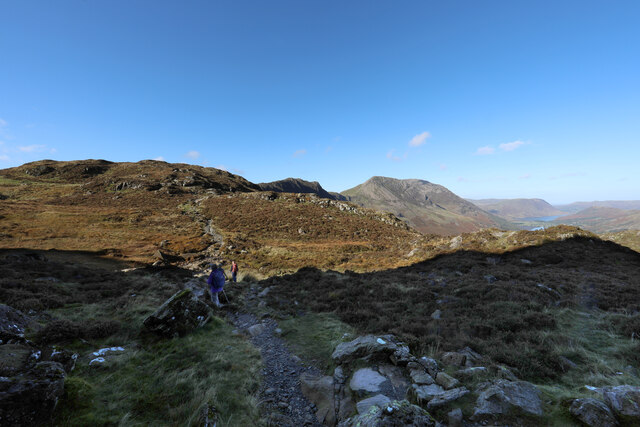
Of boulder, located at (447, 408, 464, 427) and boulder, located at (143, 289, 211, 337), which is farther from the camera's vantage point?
boulder, located at (143, 289, 211, 337)

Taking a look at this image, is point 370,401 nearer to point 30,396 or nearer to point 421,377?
point 421,377

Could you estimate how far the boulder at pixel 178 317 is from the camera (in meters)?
7.94

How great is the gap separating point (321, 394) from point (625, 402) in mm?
5768

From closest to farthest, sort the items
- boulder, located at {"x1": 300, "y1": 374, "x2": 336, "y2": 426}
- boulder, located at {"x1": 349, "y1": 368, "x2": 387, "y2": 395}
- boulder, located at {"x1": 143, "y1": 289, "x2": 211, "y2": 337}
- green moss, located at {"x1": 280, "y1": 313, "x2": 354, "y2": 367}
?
boulder, located at {"x1": 300, "y1": 374, "x2": 336, "y2": 426}, boulder, located at {"x1": 349, "y1": 368, "x2": 387, "y2": 395}, boulder, located at {"x1": 143, "y1": 289, "x2": 211, "y2": 337}, green moss, located at {"x1": 280, "y1": 313, "x2": 354, "y2": 367}

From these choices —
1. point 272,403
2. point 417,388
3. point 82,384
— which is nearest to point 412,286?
point 417,388

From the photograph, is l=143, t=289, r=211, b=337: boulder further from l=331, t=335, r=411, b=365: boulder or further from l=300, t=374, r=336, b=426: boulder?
l=331, t=335, r=411, b=365: boulder

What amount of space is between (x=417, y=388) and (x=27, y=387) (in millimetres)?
6963

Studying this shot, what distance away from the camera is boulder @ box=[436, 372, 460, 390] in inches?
207

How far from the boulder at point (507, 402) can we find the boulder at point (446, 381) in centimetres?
57

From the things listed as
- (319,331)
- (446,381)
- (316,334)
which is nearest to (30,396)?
(446,381)

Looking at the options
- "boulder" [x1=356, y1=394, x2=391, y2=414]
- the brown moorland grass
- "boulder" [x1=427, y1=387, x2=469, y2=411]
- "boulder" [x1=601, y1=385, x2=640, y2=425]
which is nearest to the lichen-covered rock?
"boulder" [x1=356, y1=394, x2=391, y2=414]

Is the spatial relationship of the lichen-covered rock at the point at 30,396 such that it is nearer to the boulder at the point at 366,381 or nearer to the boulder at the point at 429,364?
the boulder at the point at 366,381

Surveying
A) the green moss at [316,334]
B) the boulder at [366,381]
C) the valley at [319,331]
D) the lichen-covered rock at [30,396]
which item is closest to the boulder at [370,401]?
the valley at [319,331]

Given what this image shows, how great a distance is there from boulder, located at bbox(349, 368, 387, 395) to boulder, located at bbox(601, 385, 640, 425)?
3.99m
